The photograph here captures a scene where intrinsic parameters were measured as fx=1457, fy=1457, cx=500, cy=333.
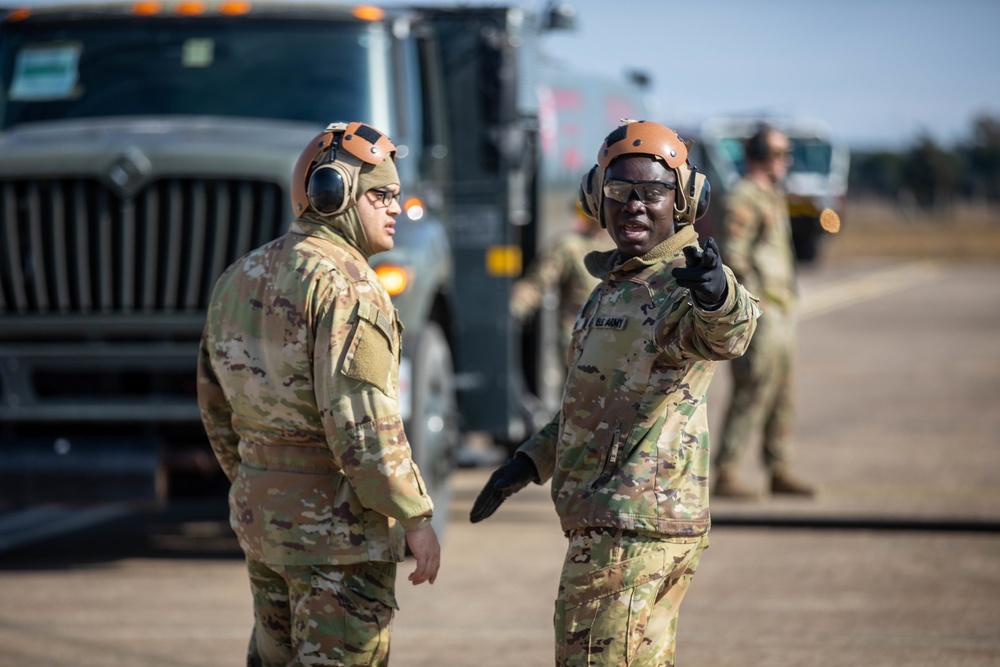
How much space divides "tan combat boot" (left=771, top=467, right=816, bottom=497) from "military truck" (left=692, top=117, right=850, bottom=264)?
25.8 metres

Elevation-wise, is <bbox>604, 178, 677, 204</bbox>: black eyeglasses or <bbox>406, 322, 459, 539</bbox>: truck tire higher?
<bbox>604, 178, 677, 204</bbox>: black eyeglasses

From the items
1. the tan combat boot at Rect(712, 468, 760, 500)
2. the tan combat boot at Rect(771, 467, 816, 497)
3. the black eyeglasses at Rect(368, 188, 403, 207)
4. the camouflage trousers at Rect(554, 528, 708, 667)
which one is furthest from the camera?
the tan combat boot at Rect(771, 467, 816, 497)

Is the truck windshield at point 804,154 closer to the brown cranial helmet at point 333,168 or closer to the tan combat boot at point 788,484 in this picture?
the tan combat boot at point 788,484

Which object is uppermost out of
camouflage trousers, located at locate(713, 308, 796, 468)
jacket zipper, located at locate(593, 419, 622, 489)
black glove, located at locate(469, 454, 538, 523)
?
jacket zipper, located at locate(593, 419, 622, 489)

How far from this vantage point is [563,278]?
938 cm

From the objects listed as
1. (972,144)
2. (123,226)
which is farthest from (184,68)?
(972,144)

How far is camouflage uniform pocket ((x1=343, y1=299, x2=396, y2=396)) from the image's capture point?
368 cm

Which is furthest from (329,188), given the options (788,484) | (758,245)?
(788,484)

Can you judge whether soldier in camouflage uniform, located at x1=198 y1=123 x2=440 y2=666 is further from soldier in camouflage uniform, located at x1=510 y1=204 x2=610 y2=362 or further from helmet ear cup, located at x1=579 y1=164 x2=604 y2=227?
soldier in camouflage uniform, located at x1=510 y1=204 x2=610 y2=362

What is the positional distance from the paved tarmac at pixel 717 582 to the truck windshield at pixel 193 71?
237cm

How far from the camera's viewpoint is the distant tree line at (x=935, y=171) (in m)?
79.4

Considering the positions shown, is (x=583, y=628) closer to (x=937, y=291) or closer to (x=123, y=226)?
(x=123, y=226)

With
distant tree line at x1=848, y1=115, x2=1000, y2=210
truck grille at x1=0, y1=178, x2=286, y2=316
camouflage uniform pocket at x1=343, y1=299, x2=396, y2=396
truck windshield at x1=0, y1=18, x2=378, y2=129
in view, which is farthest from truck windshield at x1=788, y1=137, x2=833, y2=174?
distant tree line at x1=848, y1=115, x2=1000, y2=210

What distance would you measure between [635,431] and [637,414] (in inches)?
1.7
